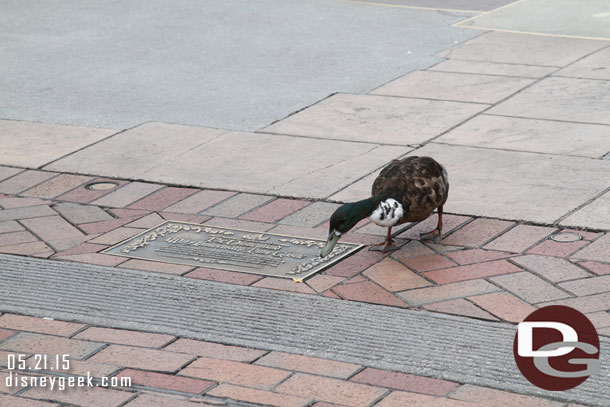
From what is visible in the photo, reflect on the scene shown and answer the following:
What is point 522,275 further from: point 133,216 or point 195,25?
point 195,25

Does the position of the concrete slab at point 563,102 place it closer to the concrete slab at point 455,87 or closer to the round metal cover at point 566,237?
the concrete slab at point 455,87

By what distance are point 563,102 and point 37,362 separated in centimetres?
530

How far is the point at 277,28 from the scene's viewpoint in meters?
11.3

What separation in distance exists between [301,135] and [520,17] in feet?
15.9

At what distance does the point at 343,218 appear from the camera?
5.24 m

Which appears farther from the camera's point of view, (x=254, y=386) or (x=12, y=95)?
(x=12, y=95)

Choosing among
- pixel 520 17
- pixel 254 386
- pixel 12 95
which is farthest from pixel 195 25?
pixel 254 386

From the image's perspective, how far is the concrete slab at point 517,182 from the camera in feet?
20.2

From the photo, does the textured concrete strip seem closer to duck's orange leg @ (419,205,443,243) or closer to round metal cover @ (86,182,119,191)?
duck's orange leg @ (419,205,443,243)

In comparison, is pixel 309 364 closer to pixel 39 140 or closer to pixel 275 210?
pixel 275 210

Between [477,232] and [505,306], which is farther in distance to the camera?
[477,232]

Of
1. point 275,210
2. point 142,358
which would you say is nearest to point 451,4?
point 275,210

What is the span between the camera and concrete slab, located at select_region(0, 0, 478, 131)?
8.65 m

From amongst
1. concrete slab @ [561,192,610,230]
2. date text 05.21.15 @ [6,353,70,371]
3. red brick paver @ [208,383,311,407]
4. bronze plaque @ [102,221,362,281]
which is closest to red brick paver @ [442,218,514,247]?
concrete slab @ [561,192,610,230]
